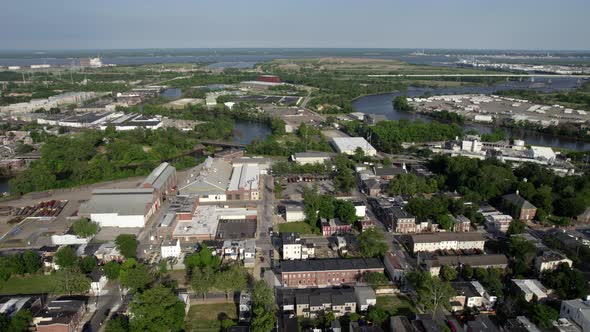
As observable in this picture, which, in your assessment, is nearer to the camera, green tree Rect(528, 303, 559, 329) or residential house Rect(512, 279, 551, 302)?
green tree Rect(528, 303, 559, 329)

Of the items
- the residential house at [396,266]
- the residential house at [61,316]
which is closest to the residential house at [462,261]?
the residential house at [396,266]

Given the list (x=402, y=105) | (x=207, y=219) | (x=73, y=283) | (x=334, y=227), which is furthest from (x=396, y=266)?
(x=402, y=105)

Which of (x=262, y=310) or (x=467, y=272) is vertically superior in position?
(x=262, y=310)

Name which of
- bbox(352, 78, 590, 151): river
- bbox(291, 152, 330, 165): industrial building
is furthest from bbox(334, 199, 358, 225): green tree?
bbox(352, 78, 590, 151): river

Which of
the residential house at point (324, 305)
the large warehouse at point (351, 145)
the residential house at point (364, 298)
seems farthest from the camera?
the large warehouse at point (351, 145)

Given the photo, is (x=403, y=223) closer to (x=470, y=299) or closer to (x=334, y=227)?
→ (x=334, y=227)

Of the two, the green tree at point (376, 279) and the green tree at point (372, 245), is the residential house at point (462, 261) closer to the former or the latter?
the green tree at point (372, 245)

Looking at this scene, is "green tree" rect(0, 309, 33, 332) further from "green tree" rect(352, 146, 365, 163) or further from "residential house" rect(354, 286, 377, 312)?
"green tree" rect(352, 146, 365, 163)
